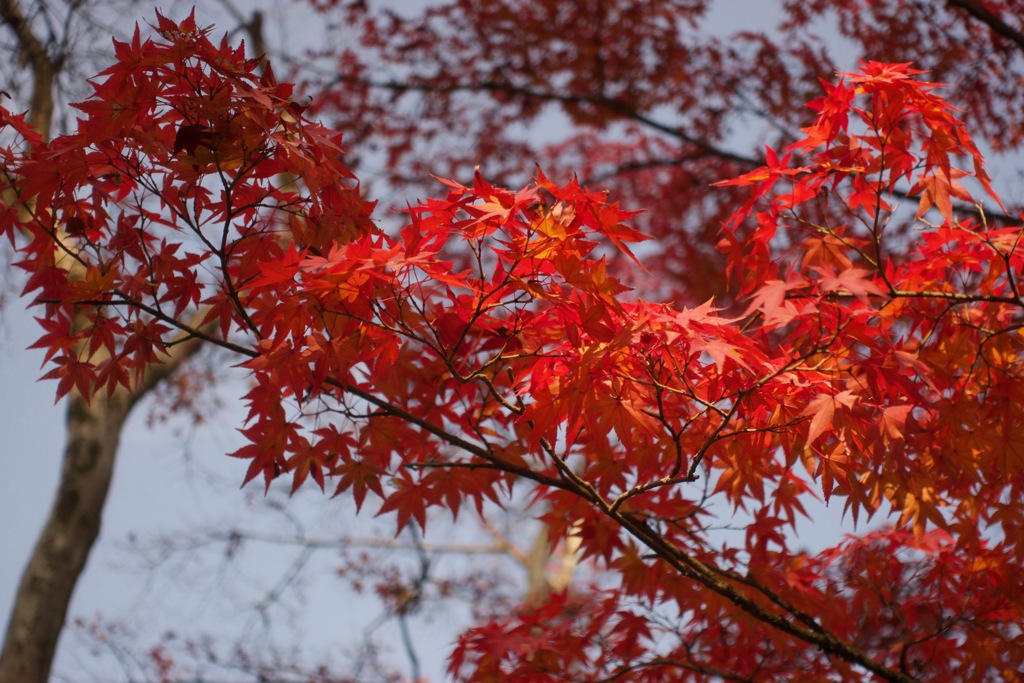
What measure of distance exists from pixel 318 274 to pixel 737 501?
1297 millimetres

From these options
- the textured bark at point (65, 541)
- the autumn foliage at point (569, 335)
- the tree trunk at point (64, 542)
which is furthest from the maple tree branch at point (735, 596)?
the tree trunk at point (64, 542)

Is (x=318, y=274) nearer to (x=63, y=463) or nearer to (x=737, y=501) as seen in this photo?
(x=737, y=501)

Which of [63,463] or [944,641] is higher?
[63,463]

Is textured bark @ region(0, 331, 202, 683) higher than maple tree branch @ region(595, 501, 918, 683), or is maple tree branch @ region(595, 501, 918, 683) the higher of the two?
textured bark @ region(0, 331, 202, 683)

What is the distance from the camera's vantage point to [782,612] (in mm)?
3211

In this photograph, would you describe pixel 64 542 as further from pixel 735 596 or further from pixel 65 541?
pixel 735 596

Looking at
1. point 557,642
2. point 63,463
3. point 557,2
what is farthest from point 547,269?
point 557,2

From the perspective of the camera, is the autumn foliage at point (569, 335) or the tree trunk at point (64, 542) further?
the tree trunk at point (64, 542)

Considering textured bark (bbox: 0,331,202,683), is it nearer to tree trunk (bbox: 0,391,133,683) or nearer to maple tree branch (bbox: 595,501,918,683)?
tree trunk (bbox: 0,391,133,683)

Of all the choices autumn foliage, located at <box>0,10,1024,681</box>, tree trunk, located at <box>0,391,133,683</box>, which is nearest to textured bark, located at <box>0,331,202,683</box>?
tree trunk, located at <box>0,391,133,683</box>

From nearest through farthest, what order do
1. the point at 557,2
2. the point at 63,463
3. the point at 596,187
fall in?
the point at 63,463
the point at 557,2
the point at 596,187

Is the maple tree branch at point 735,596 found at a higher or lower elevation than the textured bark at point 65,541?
lower

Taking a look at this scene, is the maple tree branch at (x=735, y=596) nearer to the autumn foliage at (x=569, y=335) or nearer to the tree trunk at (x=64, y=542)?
the autumn foliage at (x=569, y=335)

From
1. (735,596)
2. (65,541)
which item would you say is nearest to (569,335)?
(735,596)
